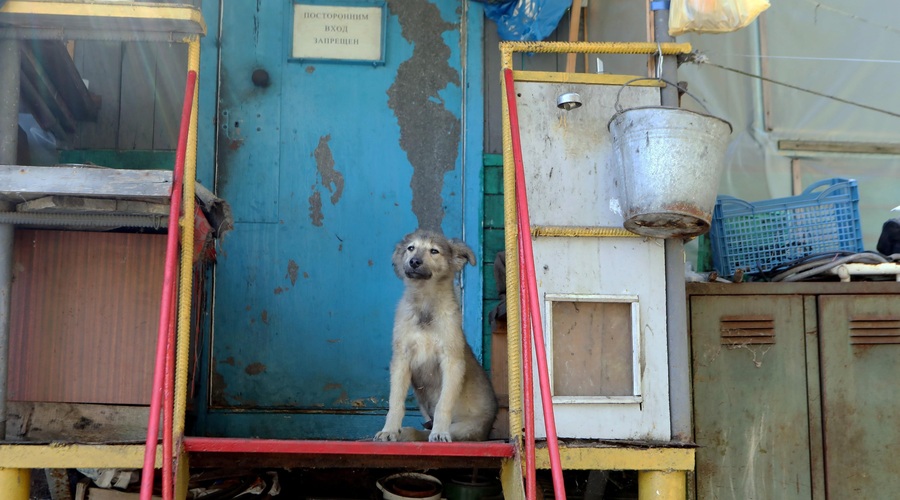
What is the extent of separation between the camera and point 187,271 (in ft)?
12.3

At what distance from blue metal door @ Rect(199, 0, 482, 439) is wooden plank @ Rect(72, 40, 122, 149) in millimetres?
675

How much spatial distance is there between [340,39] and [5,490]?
345 cm

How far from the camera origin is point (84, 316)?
4145 mm

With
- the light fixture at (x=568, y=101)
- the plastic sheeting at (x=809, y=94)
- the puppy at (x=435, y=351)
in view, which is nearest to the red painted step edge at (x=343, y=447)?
the puppy at (x=435, y=351)

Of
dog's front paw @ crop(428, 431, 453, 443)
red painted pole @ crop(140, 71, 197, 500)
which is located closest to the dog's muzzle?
dog's front paw @ crop(428, 431, 453, 443)

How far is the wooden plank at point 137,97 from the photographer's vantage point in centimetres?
570

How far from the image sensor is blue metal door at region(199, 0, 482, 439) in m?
5.50

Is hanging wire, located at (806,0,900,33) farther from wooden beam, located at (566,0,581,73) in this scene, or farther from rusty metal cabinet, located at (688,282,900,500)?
rusty metal cabinet, located at (688,282,900,500)

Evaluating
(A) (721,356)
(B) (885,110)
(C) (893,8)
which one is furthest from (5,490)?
(C) (893,8)

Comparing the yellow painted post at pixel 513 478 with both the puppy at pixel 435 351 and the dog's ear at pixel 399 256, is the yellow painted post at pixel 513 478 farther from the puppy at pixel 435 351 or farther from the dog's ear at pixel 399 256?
the dog's ear at pixel 399 256

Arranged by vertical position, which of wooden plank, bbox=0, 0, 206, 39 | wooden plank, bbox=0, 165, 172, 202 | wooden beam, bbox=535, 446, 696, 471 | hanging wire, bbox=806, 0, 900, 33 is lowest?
wooden beam, bbox=535, 446, 696, 471

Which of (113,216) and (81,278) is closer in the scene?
(113,216)

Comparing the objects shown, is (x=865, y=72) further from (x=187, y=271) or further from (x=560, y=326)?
(x=187, y=271)

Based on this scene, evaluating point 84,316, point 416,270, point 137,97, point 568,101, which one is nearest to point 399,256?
point 416,270
